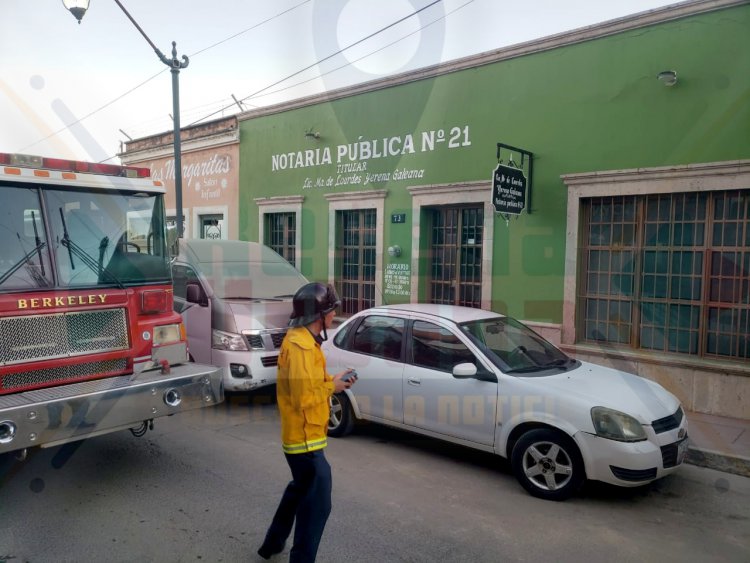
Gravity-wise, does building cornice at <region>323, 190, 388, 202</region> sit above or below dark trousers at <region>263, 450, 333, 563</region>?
above

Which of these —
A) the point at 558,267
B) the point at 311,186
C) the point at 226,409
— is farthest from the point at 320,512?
the point at 311,186

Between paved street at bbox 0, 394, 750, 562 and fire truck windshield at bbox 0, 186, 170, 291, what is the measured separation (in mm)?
1768

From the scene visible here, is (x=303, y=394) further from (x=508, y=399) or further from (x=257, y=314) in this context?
(x=257, y=314)

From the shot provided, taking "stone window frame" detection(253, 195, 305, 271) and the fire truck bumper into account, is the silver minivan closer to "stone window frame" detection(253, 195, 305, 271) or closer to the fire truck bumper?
the fire truck bumper

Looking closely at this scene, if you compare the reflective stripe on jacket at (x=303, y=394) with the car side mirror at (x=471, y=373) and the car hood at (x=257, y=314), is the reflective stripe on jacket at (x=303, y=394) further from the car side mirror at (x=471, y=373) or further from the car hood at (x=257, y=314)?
the car hood at (x=257, y=314)

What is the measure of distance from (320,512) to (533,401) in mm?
2392

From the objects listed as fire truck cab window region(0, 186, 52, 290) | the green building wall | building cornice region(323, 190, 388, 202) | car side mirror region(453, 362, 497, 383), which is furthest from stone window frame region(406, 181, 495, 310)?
fire truck cab window region(0, 186, 52, 290)

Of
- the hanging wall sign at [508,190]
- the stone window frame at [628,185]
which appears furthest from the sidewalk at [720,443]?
the hanging wall sign at [508,190]

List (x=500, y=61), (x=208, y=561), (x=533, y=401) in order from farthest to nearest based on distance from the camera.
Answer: (x=500, y=61) → (x=533, y=401) → (x=208, y=561)

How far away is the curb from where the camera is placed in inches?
230

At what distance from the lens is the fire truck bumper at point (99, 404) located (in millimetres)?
4094

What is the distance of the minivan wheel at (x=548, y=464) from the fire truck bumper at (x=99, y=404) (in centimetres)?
271

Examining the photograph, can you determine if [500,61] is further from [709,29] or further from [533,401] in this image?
[533,401]

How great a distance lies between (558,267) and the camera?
9023 mm
